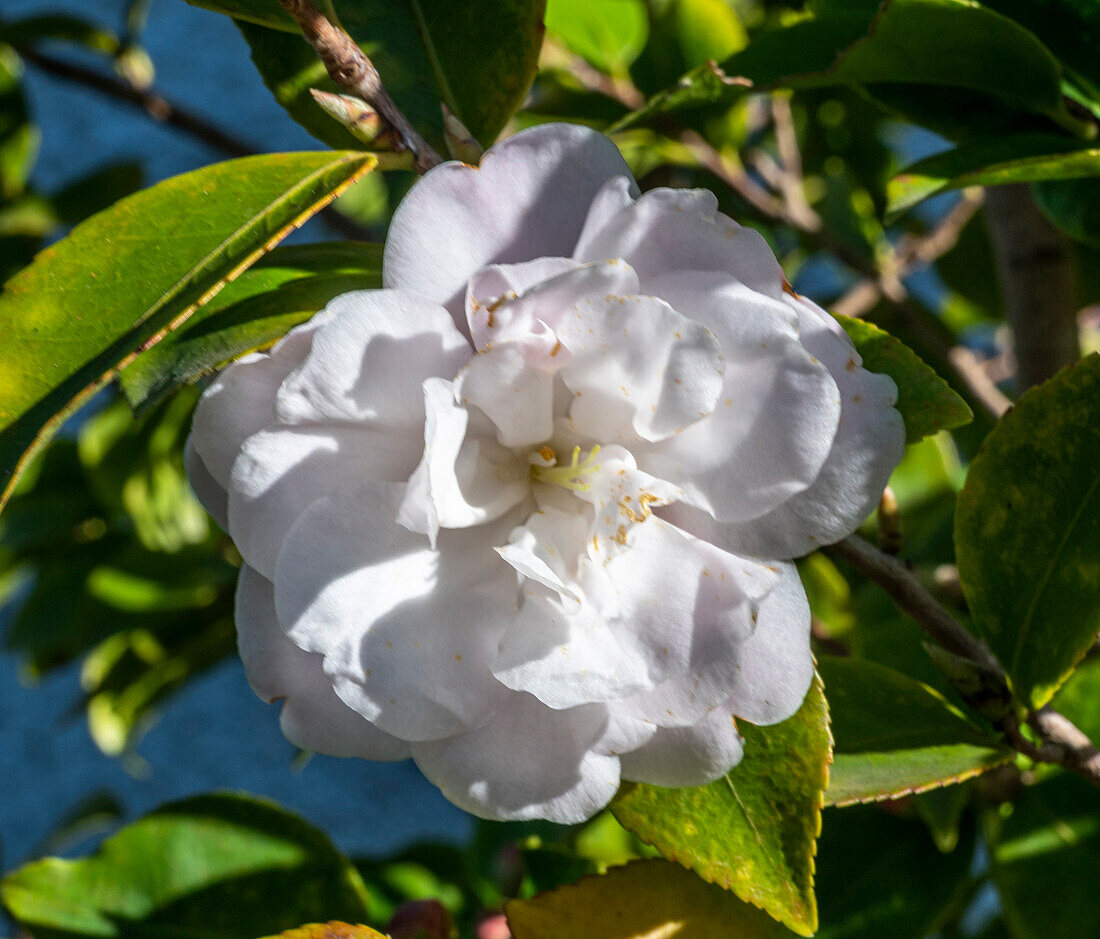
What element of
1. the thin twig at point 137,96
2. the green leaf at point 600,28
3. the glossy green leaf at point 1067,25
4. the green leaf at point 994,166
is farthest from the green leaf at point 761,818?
the thin twig at point 137,96

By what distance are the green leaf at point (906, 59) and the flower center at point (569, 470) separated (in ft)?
0.55

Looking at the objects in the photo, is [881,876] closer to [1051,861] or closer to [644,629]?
[1051,861]

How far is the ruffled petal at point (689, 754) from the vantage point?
40 centimetres

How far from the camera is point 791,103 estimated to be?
1.12 m

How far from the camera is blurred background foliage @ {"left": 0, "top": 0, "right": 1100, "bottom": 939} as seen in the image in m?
0.53

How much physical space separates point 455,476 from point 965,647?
0.25 meters

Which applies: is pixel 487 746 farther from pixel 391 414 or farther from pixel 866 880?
pixel 866 880

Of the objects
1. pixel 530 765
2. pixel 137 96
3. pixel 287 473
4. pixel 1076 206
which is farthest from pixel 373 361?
pixel 137 96

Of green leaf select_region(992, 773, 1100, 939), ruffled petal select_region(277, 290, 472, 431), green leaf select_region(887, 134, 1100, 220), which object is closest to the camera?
ruffled petal select_region(277, 290, 472, 431)

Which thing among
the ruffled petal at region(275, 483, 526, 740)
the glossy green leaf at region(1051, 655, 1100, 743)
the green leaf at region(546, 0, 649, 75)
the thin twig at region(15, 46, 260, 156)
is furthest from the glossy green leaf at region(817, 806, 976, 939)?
the thin twig at region(15, 46, 260, 156)

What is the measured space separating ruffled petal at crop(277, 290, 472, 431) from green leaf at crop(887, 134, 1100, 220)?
225 millimetres

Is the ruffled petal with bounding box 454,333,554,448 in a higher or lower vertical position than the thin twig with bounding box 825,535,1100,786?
higher

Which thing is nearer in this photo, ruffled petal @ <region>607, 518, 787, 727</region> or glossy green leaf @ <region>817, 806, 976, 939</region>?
→ ruffled petal @ <region>607, 518, 787, 727</region>

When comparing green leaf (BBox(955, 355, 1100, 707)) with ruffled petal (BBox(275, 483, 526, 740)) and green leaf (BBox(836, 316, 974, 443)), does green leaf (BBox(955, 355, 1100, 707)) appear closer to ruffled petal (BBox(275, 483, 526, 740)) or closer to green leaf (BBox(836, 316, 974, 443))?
green leaf (BBox(836, 316, 974, 443))
